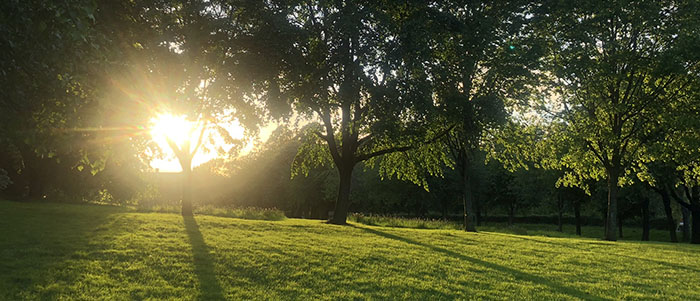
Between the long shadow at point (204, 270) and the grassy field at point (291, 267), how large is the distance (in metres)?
0.03

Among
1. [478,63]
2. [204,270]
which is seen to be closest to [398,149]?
[478,63]

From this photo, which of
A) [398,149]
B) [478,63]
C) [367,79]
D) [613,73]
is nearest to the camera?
[367,79]

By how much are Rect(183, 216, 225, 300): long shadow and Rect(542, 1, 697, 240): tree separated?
2128cm

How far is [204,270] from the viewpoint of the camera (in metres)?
11.0

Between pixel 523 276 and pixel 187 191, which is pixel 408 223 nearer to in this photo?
pixel 187 191

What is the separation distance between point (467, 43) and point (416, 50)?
9.37 ft

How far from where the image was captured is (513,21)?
24188 mm

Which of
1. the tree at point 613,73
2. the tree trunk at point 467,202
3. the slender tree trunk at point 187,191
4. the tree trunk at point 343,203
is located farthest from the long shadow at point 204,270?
the tree at point 613,73

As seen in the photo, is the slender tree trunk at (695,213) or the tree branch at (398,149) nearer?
the tree branch at (398,149)

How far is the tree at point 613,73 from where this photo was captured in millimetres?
24281

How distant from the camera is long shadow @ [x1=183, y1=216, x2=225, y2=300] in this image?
9.04 meters

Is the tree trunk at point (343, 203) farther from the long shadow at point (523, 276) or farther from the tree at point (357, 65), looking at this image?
the long shadow at point (523, 276)

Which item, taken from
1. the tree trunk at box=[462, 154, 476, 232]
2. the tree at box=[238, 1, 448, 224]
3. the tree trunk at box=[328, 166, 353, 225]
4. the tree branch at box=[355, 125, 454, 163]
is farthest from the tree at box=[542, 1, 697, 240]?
the tree trunk at box=[328, 166, 353, 225]

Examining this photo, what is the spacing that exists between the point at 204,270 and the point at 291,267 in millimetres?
2251
